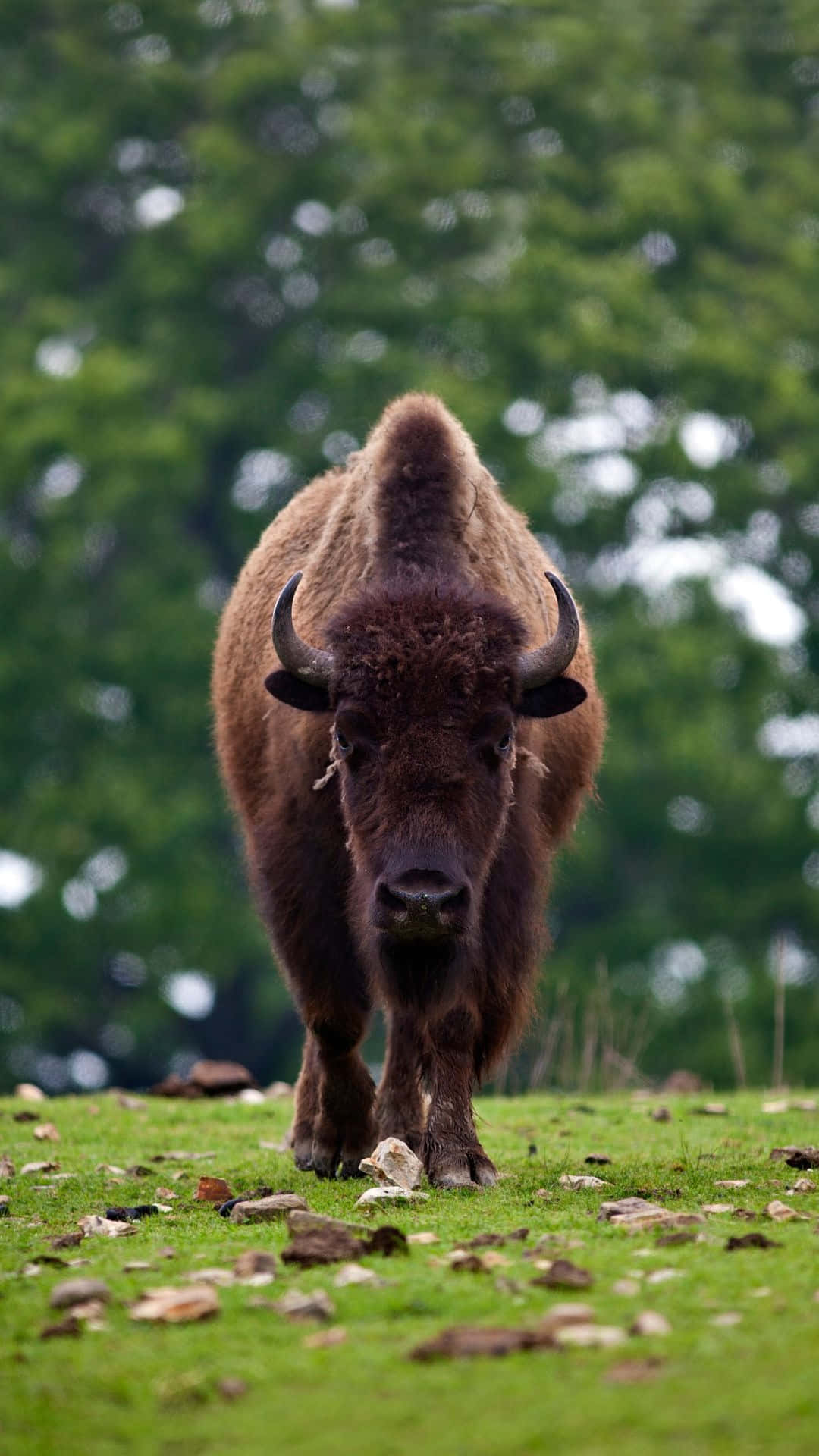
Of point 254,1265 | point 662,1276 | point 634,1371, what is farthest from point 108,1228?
point 634,1371

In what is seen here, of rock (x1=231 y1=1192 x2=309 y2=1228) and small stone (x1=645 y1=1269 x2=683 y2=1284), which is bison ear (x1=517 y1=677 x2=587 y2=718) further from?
small stone (x1=645 y1=1269 x2=683 y2=1284)

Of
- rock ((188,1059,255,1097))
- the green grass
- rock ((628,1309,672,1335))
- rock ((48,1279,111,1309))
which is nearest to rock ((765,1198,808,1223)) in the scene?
the green grass

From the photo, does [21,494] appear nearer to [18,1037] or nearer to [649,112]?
[18,1037]

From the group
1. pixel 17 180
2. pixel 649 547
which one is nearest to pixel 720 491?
pixel 649 547

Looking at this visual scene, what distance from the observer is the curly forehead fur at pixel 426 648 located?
23.7 feet

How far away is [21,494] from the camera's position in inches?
951

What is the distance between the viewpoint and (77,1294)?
4719mm

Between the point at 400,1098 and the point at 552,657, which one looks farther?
the point at 400,1098

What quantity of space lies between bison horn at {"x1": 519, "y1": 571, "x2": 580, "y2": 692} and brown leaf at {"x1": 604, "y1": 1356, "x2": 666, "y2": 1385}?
3971 millimetres

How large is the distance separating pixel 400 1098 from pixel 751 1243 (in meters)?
3.21

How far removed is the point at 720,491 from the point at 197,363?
723 cm

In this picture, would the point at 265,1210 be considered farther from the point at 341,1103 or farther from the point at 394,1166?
the point at 341,1103

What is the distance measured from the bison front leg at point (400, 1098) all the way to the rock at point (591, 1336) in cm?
385

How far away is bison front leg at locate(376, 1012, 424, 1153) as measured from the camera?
26.6 feet
